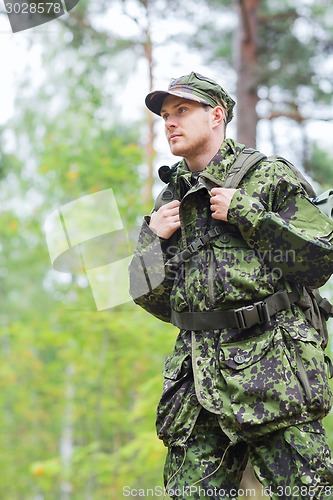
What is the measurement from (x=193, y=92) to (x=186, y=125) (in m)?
0.17

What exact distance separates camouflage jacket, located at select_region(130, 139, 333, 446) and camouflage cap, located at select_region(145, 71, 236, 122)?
264mm

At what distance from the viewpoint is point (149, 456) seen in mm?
10094

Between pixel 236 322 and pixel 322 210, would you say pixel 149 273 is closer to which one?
pixel 236 322

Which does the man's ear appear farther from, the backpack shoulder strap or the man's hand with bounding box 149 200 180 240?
the man's hand with bounding box 149 200 180 240

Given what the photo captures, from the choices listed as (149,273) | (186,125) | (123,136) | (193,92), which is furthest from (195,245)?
(123,136)

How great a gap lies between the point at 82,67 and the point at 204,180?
8213mm

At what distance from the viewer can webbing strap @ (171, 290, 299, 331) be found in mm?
3154

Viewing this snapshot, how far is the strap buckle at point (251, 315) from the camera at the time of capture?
3.15 meters

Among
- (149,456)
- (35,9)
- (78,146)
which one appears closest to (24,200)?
(78,146)

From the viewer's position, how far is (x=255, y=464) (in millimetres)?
3145

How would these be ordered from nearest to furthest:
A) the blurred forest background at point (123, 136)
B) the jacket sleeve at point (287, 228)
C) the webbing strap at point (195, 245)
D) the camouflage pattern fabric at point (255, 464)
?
the camouflage pattern fabric at point (255, 464) → the jacket sleeve at point (287, 228) → the webbing strap at point (195, 245) → the blurred forest background at point (123, 136)

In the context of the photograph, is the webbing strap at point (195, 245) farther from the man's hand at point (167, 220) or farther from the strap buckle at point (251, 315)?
the strap buckle at point (251, 315)

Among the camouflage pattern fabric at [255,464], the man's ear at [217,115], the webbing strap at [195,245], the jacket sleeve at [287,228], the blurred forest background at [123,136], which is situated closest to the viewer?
the camouflage pattern fabric at [255,464]

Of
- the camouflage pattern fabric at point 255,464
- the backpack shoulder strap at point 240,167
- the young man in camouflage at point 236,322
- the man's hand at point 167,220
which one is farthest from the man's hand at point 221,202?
the camouflage pattern fabric at point 255,464
